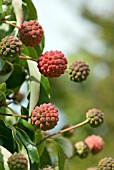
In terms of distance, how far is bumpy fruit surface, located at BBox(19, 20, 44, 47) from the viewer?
1.54 meters

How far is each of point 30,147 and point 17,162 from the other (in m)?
0.17

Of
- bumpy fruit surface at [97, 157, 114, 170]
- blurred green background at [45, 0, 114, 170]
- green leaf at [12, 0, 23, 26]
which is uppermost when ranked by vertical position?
blurred green background at [45, 0, 114, 170]

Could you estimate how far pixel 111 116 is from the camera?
14.2 metres

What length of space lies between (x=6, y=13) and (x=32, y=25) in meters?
0.18

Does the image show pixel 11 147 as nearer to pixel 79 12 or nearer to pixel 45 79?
pixel 45 79

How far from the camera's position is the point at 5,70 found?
167cm

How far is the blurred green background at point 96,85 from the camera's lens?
1338 cm

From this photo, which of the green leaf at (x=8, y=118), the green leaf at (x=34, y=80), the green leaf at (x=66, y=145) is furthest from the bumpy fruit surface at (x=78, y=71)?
the green leaf at (x=66, y=145)

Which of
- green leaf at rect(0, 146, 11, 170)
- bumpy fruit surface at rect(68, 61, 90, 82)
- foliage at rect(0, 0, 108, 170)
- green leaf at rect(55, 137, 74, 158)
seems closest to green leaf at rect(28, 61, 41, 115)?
foliage at rect(0, 0, 108, 170)

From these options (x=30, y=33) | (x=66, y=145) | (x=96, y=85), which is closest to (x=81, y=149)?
(x=66, y=145)

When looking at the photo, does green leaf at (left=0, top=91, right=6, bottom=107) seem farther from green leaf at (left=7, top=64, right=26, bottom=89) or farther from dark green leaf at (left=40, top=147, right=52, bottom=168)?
dark green leaf at (left=40, top=147, right=52, bottom=168)

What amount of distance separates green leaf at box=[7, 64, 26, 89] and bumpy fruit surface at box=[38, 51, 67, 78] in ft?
0.65

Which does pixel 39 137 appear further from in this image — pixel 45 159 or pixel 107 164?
pixel 107 164

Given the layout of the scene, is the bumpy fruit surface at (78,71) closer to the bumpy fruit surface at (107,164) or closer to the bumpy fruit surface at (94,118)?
the bumpy fruit surface at (94,118)
